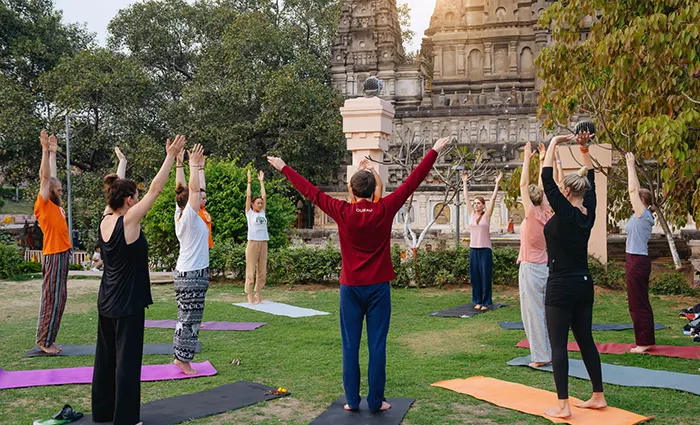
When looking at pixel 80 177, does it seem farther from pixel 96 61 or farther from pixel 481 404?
pixel 481 404

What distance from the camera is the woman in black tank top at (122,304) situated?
17.5 feet

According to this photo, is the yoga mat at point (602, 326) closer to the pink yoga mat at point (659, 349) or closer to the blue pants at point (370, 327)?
the pink yoga mat at point (659, 349)

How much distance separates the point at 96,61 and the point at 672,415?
30.6 metres

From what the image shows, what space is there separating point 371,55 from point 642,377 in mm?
35225

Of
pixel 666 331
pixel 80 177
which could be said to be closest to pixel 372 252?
pixel 666 331

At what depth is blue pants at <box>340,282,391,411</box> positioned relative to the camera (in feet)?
18.9

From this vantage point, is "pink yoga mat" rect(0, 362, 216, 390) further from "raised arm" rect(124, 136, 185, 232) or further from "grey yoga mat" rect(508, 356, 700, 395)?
"grey yoga mat" rect(508, 356, 700, 395)

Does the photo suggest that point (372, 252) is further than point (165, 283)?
No

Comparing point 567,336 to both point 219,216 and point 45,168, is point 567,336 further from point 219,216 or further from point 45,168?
point 219,216

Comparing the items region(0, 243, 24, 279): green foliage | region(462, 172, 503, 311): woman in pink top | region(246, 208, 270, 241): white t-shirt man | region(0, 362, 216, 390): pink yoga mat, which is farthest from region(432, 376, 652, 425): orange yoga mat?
region(0, 243, 24, 279): green foliage

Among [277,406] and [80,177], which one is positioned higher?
[80,177]

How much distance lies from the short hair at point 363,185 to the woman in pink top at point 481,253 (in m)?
6.08

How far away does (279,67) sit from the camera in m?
35.3

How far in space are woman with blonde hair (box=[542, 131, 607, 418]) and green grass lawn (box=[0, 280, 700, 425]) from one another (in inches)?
18.5
